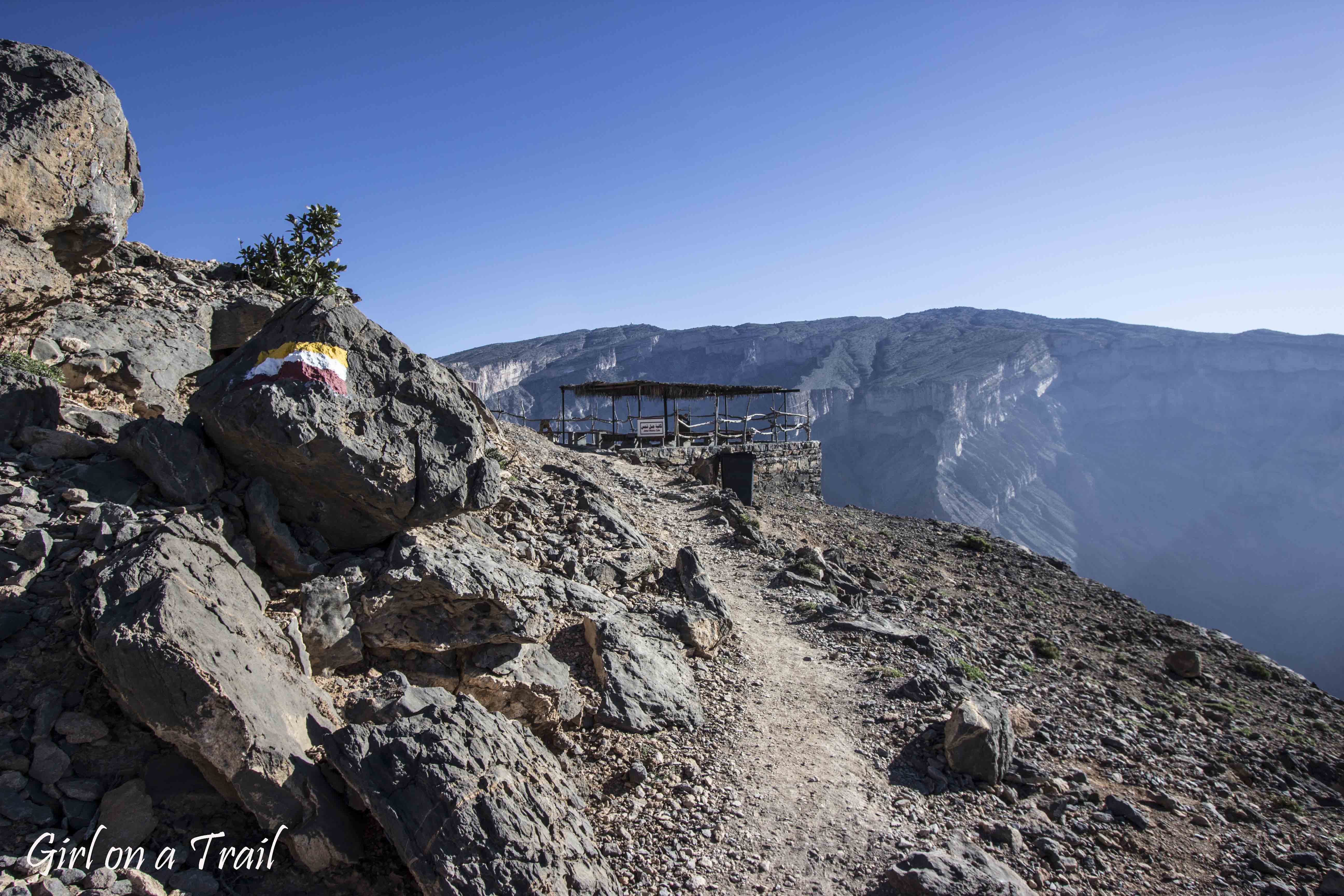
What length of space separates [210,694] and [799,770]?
5453mm

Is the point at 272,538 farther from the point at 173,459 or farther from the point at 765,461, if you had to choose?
the point at 765,461

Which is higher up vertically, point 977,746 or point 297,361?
point 297,361

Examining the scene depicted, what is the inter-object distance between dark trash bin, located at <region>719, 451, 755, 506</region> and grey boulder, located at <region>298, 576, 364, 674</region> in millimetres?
15683

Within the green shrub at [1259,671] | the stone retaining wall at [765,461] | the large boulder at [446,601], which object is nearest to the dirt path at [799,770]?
the large boulder at [446,601]

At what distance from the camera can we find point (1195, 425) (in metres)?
87.9

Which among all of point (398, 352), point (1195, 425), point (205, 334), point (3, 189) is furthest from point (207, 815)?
point (1195, 425)

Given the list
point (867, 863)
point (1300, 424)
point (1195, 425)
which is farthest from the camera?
point (1195, 425)

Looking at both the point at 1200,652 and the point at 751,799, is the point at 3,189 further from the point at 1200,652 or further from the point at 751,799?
the point at 1200,652

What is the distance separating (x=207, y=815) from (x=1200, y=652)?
19.3m

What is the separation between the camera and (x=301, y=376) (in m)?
6.66

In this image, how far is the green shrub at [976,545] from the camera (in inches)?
819

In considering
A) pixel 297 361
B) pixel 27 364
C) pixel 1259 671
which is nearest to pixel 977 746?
pixel 297 361

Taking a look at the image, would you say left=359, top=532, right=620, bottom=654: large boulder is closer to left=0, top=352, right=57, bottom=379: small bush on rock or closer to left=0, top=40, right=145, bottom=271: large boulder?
left=0, top=352, right=57, bottom=379: small bush on rock

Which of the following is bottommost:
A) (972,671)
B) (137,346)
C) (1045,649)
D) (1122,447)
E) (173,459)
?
(1122,447)
